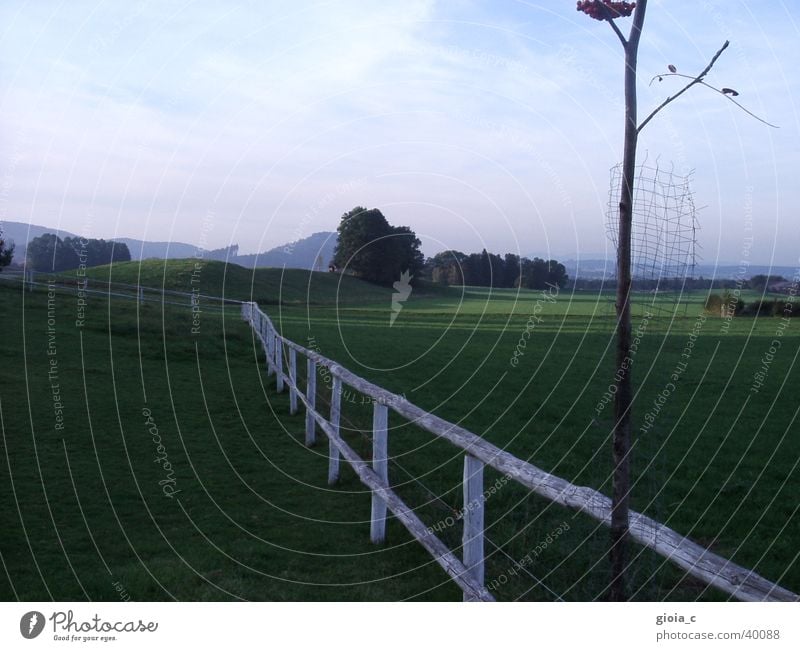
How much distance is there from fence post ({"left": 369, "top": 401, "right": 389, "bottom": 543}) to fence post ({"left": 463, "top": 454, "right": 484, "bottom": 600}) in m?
1.36

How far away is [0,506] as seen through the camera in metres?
5.42

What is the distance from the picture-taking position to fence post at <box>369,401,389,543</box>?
532 centimetres

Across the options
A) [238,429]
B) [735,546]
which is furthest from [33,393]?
[735,546]

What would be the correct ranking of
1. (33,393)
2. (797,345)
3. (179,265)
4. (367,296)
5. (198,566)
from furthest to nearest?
(179,265)
(797,345)
(367,296)
(33,393)
(198,566)

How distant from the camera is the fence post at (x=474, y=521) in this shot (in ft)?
12.9

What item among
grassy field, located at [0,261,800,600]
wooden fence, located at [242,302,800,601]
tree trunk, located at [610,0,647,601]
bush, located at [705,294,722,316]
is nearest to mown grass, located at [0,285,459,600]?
grassy field, located at [0,261,800,600]

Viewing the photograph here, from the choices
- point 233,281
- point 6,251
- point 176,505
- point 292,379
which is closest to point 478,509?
point 176,505

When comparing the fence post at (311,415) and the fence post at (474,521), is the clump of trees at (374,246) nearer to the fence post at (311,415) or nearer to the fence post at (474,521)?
the fence post at (311,415)

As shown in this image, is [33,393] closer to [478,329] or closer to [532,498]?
[532,498]

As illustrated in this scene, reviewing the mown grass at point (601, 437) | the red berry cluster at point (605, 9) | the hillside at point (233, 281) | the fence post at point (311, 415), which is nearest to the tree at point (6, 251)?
the fence post at point (311, 415)

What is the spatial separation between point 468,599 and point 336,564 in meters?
1.12

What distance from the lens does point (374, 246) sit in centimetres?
897

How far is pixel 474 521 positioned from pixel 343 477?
3117 mm

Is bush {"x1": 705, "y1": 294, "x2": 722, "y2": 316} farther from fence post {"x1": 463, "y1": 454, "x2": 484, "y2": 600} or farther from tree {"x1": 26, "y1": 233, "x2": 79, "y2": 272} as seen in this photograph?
tree {"x1": 26, "y1": 233, "x2": 79, "y2": 272}
